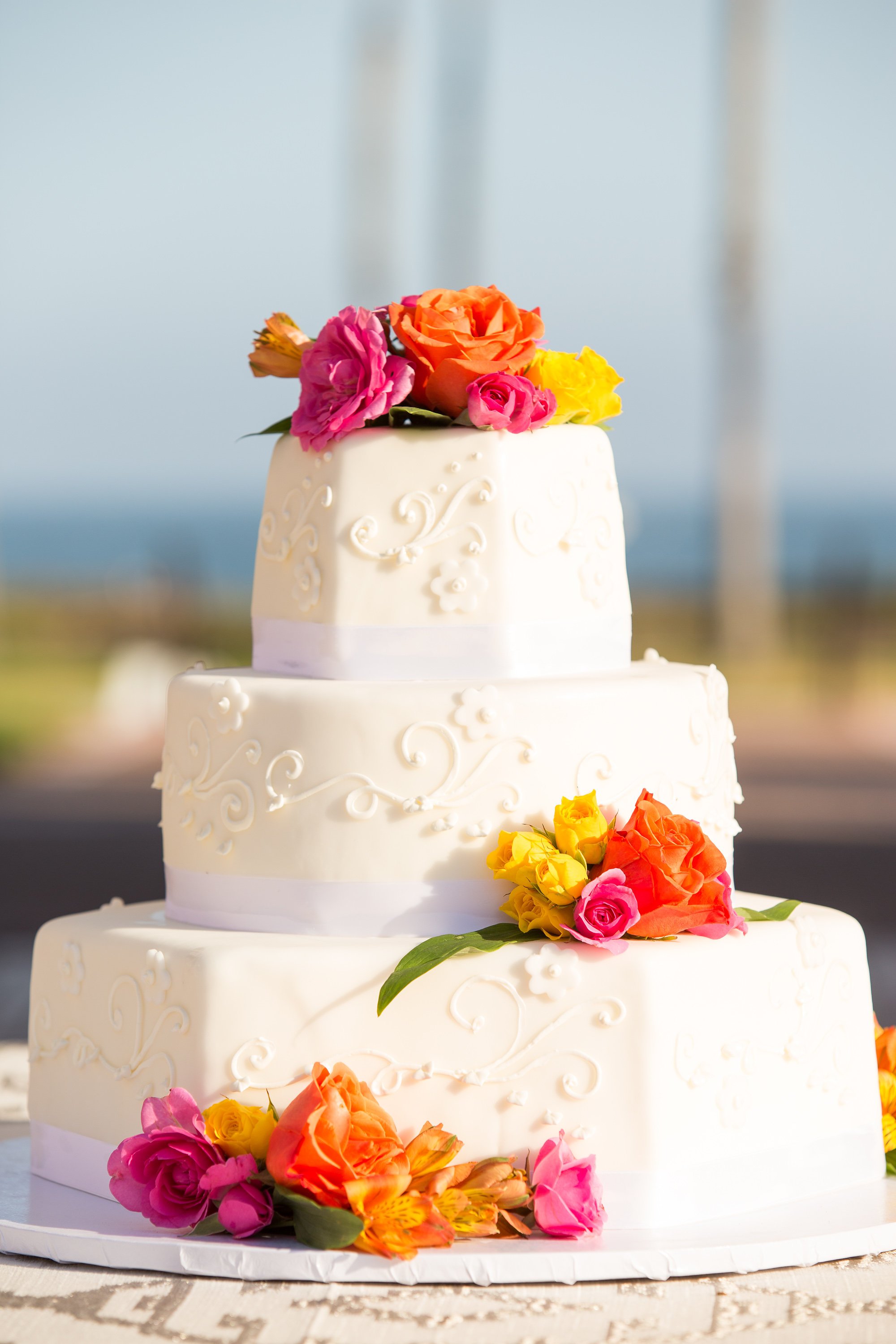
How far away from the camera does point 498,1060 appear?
386 centimetres

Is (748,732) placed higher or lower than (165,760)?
lower

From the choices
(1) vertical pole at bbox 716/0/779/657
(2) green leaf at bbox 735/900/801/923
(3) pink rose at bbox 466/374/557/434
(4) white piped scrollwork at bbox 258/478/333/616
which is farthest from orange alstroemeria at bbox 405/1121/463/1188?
(1) vertical pole at bbox 716/0/779/657

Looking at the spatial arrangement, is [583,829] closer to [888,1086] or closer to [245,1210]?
[245,1210]

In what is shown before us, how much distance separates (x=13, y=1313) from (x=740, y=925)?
5.78 feet

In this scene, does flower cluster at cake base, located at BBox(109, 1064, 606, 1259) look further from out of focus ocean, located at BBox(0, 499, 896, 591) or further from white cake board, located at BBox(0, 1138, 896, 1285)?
out of focus ocean, located at BBox(0, 499, 896, 591)

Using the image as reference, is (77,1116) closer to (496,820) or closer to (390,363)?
(496,820)

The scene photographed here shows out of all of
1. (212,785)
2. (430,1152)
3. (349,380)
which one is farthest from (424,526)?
(430,1152)

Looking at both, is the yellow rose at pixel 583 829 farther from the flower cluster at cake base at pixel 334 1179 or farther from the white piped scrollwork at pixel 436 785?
the flower cluster at cake base at pixel 334 1179

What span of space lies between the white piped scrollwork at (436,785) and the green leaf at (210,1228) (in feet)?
2.97

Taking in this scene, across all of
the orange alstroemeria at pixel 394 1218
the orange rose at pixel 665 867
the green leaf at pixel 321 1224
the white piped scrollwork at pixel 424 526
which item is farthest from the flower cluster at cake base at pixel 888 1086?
the white piped scrollwork at pixel 424 526

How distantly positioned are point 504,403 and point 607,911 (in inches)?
47.2

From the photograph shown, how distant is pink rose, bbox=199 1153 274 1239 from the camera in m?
3.70

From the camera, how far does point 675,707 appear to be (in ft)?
13.8

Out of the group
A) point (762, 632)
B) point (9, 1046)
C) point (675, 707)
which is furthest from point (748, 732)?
point (675, 707)
